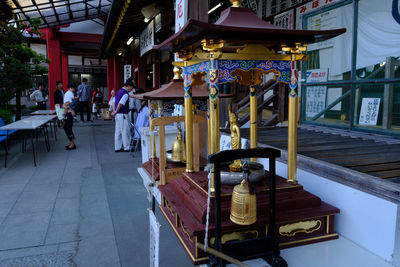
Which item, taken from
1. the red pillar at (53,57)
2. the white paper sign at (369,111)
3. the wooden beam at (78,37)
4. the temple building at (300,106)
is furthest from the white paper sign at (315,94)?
the wooden beam at (78,37)

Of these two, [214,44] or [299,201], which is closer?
[214,44]

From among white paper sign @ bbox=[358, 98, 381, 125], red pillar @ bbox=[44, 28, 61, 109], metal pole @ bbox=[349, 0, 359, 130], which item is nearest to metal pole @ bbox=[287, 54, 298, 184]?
white paper sign @ bbox=[358, 98, 381, 125]

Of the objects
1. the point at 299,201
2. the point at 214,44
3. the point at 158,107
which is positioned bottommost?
the point at 299,201

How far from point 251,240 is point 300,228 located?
20.4 inches

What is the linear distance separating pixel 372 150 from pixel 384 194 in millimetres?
1664

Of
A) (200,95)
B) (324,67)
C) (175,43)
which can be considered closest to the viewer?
(175,43)

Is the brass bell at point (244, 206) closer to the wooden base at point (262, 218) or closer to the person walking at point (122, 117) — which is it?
the wooden base at point (262, 218)

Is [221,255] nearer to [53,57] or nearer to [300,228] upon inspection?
[300,228]

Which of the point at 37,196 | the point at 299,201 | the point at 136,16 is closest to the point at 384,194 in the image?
the point at 299,201

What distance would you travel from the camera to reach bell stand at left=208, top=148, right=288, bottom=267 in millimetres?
2137

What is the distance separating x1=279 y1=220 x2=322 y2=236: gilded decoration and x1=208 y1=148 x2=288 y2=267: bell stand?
0.61ft

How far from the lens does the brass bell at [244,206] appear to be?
2.20 meters

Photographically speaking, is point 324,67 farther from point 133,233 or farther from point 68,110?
point 68,110

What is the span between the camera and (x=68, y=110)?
29.1 ft
